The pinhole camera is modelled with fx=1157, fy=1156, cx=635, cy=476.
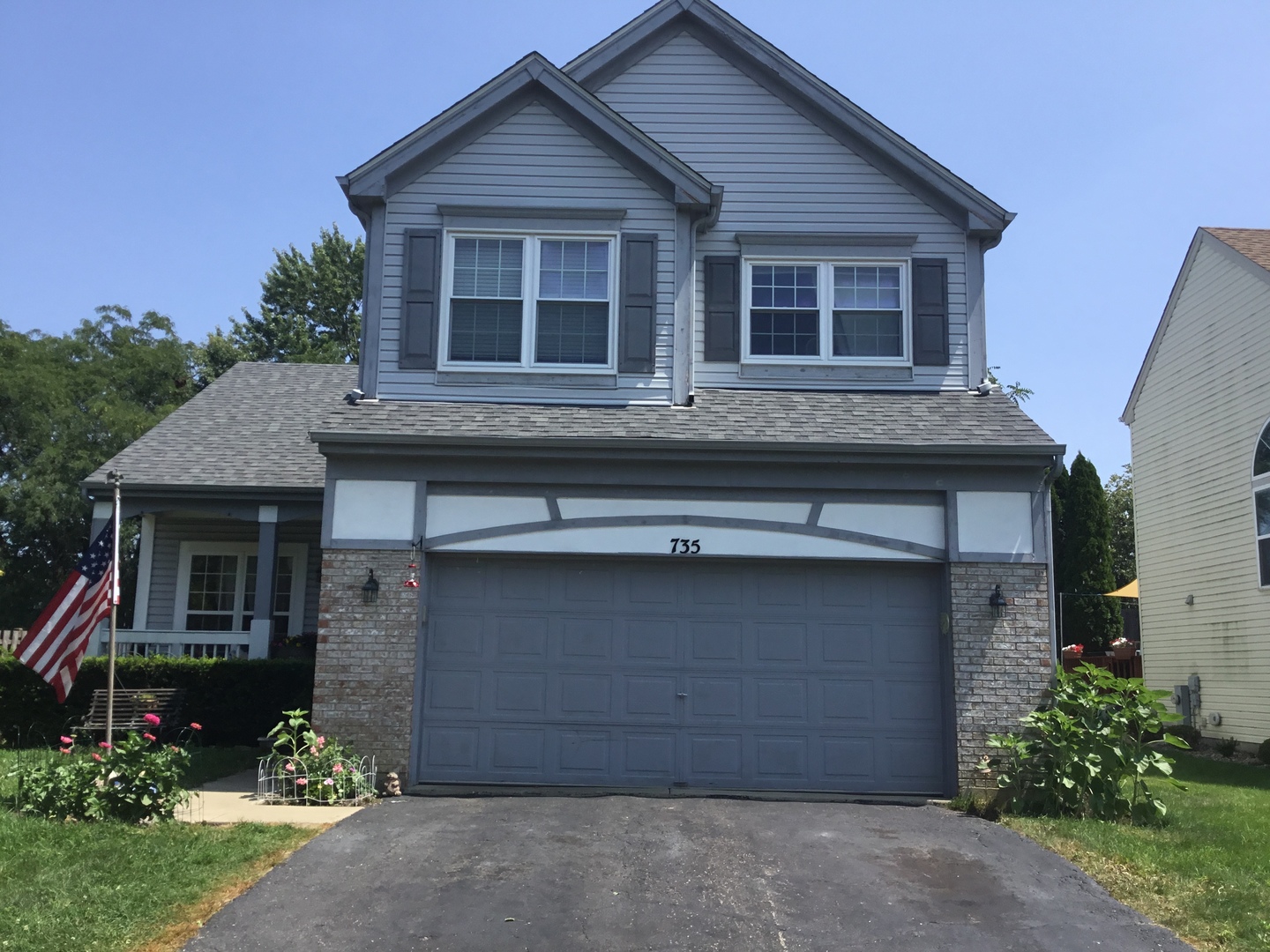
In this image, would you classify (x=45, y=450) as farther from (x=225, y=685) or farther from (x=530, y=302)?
(x=530, y=302)

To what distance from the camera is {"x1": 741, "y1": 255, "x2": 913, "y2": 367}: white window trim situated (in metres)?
12.2

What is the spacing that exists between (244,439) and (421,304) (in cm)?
595

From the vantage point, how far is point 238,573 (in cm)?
1675

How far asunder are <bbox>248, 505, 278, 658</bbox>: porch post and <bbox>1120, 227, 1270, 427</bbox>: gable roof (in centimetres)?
1369

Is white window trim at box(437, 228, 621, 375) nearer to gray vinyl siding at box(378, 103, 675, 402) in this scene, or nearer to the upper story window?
the upper story window

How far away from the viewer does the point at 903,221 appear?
41.4 feet

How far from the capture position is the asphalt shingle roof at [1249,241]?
1628cm

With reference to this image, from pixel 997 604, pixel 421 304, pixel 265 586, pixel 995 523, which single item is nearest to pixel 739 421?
pixel 995 523

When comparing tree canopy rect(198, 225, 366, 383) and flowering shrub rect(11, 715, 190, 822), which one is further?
tree canopy rect(198, 225, 366, 383)

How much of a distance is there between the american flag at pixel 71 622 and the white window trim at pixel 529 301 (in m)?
3.77

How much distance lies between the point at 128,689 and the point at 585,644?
5.97m

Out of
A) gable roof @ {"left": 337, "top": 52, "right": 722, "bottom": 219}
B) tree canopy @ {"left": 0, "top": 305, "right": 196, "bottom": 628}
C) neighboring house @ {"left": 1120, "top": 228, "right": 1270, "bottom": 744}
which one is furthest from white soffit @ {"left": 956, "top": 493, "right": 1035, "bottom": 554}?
tree canopy @ {"left": 0, "top": 305, "right": 196, "bottom": 628}

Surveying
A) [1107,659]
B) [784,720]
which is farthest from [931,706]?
[1107,659]

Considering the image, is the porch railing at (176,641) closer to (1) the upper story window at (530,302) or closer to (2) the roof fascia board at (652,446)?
(2) the roof fascia board at (652,446)
